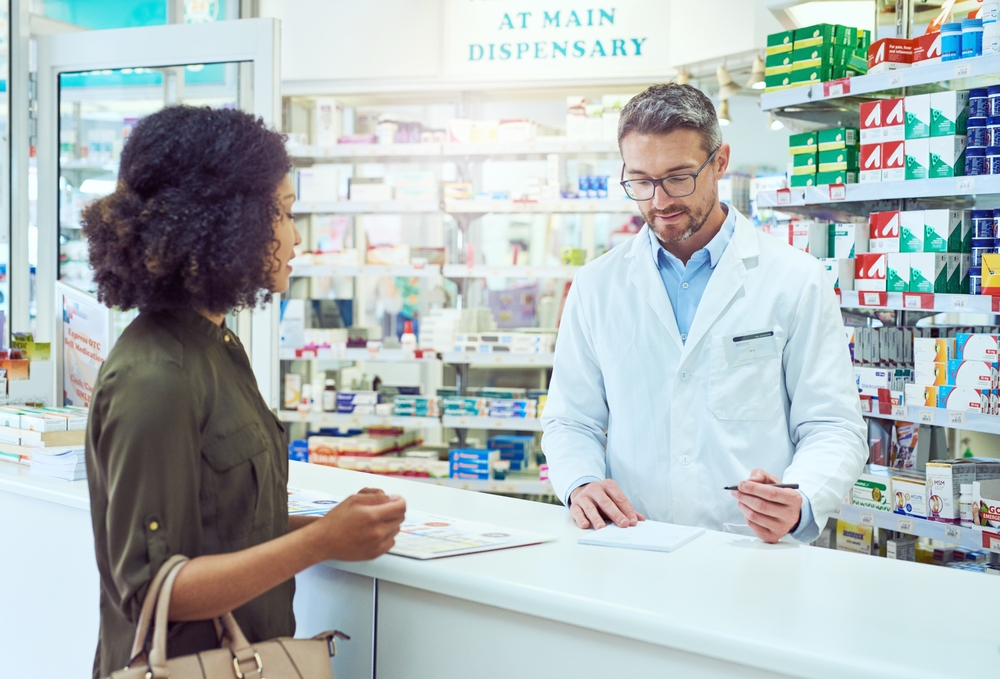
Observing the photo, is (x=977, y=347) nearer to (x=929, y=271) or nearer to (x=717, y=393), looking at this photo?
(x=929, y=271)

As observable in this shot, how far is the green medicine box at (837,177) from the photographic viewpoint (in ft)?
11.0

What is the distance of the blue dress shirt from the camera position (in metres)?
2.06

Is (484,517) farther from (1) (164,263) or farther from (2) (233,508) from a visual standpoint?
(1) (164,263)

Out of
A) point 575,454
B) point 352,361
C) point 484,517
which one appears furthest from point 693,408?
point 352,361

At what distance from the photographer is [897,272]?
3.16 meters

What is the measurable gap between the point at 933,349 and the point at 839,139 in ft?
2.87

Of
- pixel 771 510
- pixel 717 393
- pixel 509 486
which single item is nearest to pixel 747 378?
pixel 717 393

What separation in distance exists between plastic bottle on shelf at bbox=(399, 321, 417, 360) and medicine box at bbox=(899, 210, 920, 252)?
2975 mm

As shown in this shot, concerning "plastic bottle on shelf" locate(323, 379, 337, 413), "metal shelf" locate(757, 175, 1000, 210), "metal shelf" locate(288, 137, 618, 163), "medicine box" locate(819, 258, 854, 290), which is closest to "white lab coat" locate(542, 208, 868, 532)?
"metal shelf" locate(757, 175, 1000, 210)

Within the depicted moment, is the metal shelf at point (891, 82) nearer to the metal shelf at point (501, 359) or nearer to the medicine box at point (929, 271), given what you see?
the medicine box at point (929, 271)

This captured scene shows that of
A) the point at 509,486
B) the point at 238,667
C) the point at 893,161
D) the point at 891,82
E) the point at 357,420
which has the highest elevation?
the point at 891,82

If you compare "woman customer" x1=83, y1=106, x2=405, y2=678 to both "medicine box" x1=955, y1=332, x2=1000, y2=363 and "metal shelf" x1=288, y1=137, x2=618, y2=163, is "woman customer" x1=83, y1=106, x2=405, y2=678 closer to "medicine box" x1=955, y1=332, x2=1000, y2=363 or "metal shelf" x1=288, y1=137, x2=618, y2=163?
"medicine box" x1=955, y1=332, x2=1000, y2=363

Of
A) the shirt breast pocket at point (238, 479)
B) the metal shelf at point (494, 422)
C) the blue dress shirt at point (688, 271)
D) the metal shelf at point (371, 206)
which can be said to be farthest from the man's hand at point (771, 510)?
the metal shelf at point (371, 206)

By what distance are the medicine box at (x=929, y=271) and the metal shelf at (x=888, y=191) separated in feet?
0.70
